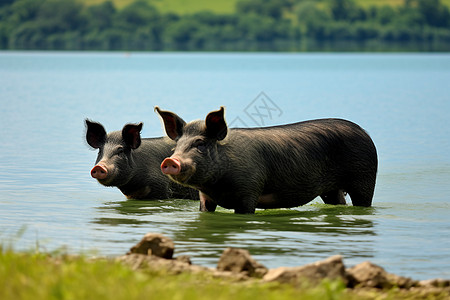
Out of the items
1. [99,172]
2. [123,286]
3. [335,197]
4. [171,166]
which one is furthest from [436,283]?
[99,172]

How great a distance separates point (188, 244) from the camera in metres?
12.0

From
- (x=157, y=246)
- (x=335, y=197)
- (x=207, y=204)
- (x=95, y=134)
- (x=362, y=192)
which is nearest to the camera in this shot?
(x=157, y=246)

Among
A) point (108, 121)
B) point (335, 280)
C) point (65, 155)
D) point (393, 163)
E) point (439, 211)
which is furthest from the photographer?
point (108, 121)

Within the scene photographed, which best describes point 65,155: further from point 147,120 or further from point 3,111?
point 3,111

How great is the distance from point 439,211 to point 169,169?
5.01 m

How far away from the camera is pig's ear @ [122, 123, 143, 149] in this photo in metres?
15.2

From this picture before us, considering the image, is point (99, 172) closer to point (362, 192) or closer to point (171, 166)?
point (171, 166)

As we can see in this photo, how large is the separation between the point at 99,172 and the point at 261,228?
2.80 meters

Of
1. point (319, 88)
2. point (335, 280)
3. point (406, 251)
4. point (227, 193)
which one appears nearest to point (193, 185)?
point (227, 193)

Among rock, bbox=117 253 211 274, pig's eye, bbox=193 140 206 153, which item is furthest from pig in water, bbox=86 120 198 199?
rock, bbox=117 253 211 274

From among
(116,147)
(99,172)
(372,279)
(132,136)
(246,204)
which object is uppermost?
(132,136)

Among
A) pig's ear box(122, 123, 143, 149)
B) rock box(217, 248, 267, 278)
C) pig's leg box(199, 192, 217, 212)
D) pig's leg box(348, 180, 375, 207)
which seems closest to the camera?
rock box(217, 248, 267, 278)

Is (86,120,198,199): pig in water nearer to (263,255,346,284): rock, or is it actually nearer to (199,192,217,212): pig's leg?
(199,192,217,212): pig's leg

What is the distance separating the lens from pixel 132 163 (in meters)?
15.3
